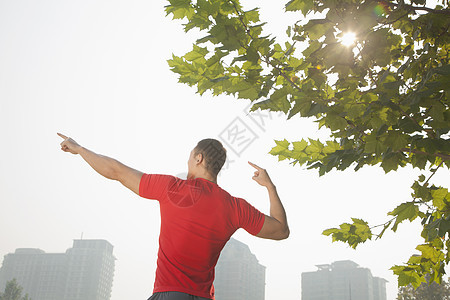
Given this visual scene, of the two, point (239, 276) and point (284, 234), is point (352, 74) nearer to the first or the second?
point (284, 234)

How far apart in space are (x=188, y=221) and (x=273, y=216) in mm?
688

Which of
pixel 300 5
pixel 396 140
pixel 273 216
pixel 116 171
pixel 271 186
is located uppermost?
pixel 300 5

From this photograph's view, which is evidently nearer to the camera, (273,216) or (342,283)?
(273,216)

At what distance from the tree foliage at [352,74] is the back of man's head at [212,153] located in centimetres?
39

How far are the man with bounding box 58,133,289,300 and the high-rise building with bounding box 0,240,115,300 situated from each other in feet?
418

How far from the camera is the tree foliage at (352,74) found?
203 centimetres

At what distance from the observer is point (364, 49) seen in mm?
2465

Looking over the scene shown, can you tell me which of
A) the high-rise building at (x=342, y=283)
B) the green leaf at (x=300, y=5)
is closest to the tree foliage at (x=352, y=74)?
the green leaf at (x=300, y=5)

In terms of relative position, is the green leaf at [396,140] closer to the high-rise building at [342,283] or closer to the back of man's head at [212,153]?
the back of man's head at [212,153]

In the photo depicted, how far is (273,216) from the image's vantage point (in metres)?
2.39

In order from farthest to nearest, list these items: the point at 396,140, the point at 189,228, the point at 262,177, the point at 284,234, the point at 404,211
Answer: the point at 262,177 → the point at 404,211 → the point at 284,234 → the point at 396,140 → the point at 189,228

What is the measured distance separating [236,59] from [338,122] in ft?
2.76

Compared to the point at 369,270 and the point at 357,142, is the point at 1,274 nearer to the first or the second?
the point at 369,270

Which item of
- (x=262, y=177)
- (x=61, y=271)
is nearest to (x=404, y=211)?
(x=262, y=177)
